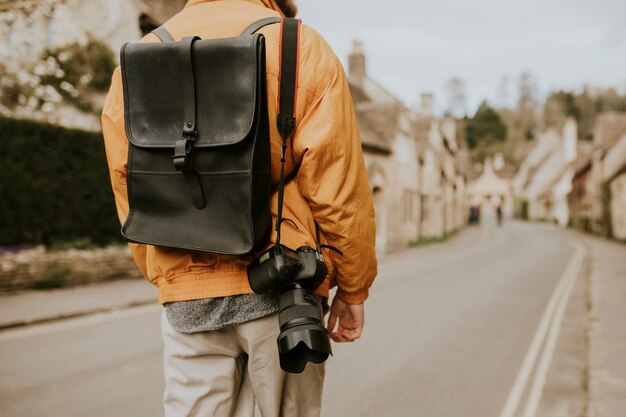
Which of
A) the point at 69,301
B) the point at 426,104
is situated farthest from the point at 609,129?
the point at 69,301

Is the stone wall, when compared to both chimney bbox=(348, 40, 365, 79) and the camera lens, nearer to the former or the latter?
chimney bbox=(348, 40, 365, 79)

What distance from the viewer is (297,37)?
167cm

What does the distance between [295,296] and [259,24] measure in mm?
852

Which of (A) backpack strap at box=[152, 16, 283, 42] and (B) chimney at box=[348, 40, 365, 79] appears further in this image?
(B) chimney at box=[348, 40, 365, 79]

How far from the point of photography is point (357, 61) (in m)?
31.3

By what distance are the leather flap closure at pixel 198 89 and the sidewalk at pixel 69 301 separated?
7000 millimetres

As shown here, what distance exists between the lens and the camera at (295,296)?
158 centimetres

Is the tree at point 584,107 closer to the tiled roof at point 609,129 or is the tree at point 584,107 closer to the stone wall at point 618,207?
the tiled roof at point 609,129

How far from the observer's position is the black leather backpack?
1574mm

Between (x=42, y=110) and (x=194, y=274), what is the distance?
41.1 ft

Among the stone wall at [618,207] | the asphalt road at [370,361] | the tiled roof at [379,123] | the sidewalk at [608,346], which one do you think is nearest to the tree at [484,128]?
the stone wall at [618,207]

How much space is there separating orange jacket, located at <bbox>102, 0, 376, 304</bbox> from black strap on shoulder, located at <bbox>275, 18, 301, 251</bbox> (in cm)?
2

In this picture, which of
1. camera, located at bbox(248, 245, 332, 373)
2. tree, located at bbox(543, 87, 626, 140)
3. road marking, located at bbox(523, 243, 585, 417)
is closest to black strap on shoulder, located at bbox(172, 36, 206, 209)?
camera, located at bbox(248, 245, 332, 373)

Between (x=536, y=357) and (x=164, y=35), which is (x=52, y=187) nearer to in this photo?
(x=536, y=357)
